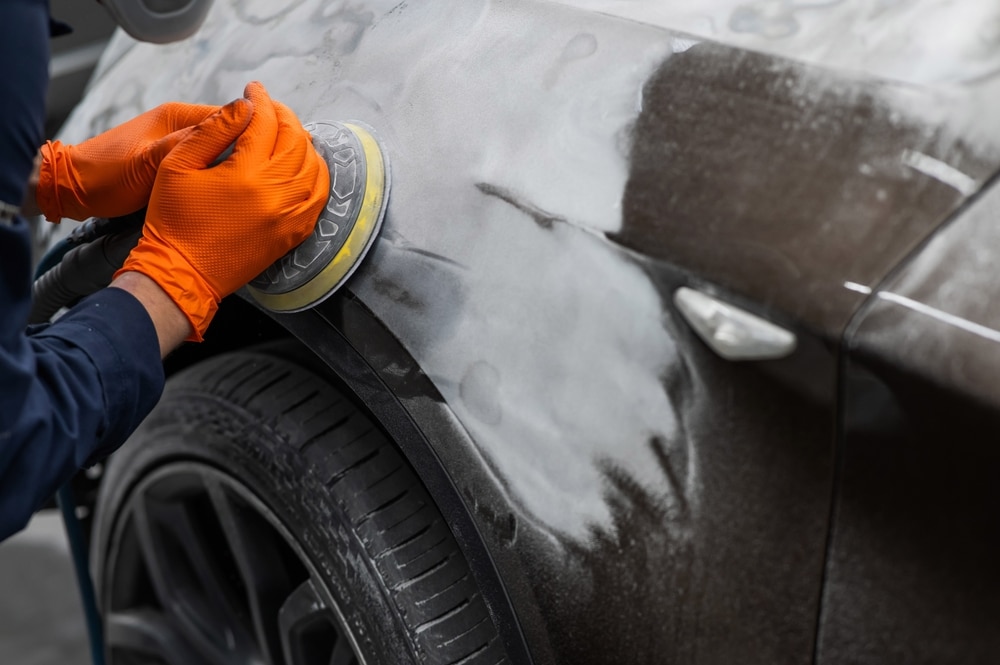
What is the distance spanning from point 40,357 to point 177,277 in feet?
0.63

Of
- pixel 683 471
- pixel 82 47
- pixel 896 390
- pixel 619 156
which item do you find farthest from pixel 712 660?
pixel 82 47

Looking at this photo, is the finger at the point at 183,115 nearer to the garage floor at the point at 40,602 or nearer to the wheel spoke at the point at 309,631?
the wheel spoke at the point at 309,631

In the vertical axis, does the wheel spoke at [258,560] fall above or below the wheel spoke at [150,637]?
above

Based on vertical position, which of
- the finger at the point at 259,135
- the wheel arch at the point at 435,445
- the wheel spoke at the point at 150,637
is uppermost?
the finger at the point at 259,135

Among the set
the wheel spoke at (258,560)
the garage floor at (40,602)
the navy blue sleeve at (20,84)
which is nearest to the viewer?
the navy blue sleeve at (20,84)

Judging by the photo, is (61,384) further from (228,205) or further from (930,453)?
(930,453)

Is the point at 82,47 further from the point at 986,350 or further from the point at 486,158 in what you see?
the point at 986,350

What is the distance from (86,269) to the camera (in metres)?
1.30

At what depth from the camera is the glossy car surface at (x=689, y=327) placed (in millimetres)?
773

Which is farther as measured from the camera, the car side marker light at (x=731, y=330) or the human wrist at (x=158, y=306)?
the human wrist at (x=158, y=306)

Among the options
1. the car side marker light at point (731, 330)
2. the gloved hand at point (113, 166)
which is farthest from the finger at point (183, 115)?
the car side marker light at point (731, 330)

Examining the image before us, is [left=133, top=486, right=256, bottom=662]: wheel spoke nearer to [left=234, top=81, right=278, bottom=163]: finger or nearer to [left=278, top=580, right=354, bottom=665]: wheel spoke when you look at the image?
[left=278, top=580, right=354, bottom=665]: wheel spoke

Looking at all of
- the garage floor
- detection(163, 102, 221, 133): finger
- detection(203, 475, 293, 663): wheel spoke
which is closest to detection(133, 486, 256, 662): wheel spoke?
detection(203, 475, 293, 663): wheel spoke

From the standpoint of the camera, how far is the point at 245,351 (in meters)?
1.40
